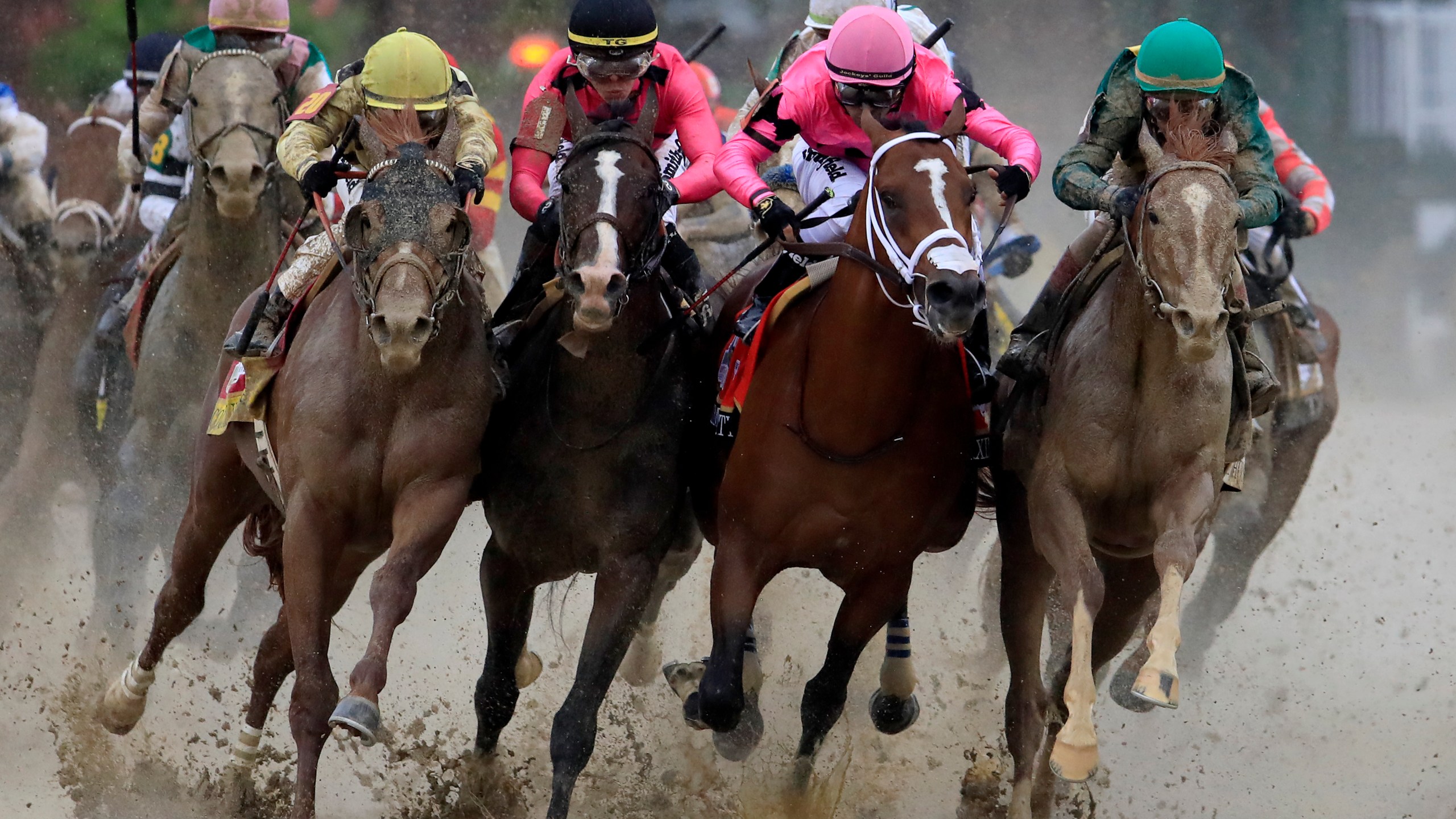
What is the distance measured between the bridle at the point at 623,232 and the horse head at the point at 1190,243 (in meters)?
1.38

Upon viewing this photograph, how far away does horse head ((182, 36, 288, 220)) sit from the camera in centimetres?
752

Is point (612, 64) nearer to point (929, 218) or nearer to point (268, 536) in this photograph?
point (929, 218)

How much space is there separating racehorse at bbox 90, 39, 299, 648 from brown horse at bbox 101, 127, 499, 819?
1880 mm

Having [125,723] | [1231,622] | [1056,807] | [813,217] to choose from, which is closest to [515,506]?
[813,217]

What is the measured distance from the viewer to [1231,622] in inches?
402

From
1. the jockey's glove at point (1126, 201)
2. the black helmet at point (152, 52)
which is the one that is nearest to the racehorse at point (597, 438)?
the jockey's glove at point (1126, 201)

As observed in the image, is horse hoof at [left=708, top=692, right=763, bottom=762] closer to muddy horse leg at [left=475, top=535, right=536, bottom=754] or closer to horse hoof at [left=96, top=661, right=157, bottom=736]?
muddy horse leg at [left=475, top=535, right=536, bottom=754]

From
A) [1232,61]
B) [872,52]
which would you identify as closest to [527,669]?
[872,52]

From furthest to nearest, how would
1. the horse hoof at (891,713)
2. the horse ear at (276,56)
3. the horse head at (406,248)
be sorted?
the horse ear at (276,56)
the horse hoof at (891,713)
the horse head at (406,248)

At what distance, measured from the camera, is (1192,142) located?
552 centimetres

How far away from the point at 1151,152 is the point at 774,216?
44.2 inches

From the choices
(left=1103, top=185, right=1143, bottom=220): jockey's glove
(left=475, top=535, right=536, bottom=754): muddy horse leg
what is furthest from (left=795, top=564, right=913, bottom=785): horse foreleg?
(left=1103, top=185, right=1143, bottom=220): jockey's glove

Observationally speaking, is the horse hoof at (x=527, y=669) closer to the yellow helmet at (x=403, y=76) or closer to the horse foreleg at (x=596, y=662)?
the horse foreleg at (x=596, y=662)

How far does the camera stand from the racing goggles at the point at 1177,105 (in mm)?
5734
